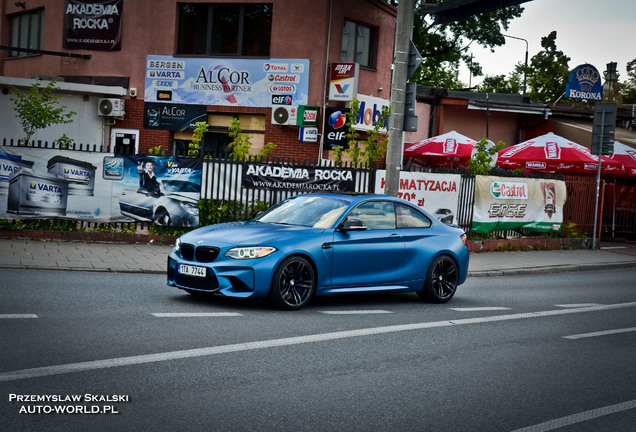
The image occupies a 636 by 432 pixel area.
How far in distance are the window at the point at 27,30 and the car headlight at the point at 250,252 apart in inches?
844

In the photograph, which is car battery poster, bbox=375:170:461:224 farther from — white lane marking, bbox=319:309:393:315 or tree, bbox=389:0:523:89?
tree, bbox=389:0:523:89

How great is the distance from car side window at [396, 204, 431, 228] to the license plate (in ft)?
10.1

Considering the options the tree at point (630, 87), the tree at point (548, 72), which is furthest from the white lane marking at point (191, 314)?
the tree at point (630, 87)

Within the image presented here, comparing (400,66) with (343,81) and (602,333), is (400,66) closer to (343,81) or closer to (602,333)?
(602,333)

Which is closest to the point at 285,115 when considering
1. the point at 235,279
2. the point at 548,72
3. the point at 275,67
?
the point at 275,67

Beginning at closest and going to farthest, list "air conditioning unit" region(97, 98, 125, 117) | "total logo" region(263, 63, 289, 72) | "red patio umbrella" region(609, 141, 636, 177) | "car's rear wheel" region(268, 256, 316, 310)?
"car's rear wheel" region(268, 256, 316, 310)
"total logo" region(263, 63, 289, 72)
"air conditioning unit" region(97, 98, 125, 117)
"red patio umbrella" region(609, 141, 636, 177)

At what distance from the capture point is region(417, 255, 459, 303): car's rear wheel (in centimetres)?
1149

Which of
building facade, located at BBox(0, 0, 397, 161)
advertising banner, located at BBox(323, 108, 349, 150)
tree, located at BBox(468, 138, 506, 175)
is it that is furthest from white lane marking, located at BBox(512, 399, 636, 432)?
building facade, located at BBox(0, 0, 397, 161)

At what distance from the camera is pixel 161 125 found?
25.8 meters

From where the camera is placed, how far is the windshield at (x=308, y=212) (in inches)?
420

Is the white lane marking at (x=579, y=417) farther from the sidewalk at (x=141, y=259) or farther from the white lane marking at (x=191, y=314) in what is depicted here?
A: the sidewalk at (x=141, y=259)

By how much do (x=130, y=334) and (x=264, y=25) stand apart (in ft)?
62.2

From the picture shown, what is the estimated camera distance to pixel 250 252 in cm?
954

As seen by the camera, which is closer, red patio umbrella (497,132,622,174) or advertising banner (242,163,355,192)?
advertising banner (242,163,355,192)
